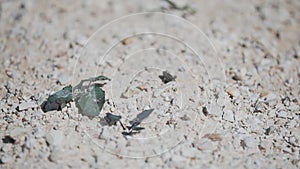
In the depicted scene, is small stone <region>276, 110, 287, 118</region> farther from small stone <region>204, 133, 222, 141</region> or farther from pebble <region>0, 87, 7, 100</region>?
pebble <region>0, 87, 7, 100</region>

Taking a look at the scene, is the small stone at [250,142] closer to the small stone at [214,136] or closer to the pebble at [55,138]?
the small stone at [214,136]

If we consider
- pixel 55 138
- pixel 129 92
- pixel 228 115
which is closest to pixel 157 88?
pixel 129 92

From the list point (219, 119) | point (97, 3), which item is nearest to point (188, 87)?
point (219, 119)

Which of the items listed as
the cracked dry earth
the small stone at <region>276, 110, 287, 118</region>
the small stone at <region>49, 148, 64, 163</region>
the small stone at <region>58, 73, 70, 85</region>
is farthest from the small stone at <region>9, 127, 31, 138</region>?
the small stone at <region>276, 110, 287, 118</region>

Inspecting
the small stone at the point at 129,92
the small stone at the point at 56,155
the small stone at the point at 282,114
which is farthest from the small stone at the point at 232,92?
the small stone at the point at 56,155

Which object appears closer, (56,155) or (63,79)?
(56,155)

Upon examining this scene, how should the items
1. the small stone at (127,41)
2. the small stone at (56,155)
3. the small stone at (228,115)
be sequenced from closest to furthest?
the small stone at (56,155)
the small stone at (228,115)
the small stone at (127,41)

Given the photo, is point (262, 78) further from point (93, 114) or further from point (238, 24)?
point (93, 114)

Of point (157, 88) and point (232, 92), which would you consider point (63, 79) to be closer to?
point (157, 88)
